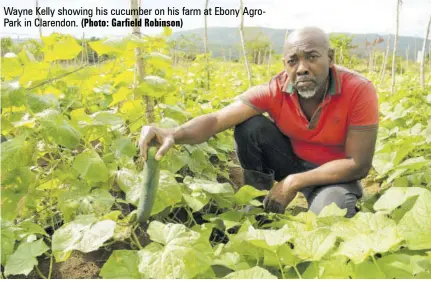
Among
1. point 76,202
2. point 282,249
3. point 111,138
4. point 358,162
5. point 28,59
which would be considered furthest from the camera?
point 111,138

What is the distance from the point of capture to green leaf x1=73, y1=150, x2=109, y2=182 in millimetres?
1992

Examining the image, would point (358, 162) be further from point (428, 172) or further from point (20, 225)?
point (20, 225)

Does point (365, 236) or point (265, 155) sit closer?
point (365, 236)

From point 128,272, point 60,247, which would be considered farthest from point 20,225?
point 128,272

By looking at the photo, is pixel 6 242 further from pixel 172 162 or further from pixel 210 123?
pixel 210 123

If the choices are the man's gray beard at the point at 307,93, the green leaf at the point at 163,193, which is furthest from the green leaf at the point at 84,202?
the man's gray beard at the point at 307,93

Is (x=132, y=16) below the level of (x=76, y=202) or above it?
above

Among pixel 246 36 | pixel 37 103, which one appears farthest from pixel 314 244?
pixel 246 36

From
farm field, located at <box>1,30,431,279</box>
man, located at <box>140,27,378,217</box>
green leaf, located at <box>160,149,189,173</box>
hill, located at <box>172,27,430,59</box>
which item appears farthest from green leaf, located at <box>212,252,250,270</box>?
hill, located at <box>172,27,430,59</box>

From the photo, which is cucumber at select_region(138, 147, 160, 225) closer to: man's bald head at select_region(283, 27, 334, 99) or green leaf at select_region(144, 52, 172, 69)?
green leaf at select_region(144, 52, 172, 69)

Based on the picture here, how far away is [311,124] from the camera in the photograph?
2.45m

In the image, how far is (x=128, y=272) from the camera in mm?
A: 1598

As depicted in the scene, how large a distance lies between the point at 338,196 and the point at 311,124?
0.42 meters

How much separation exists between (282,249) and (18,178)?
1154 mm
